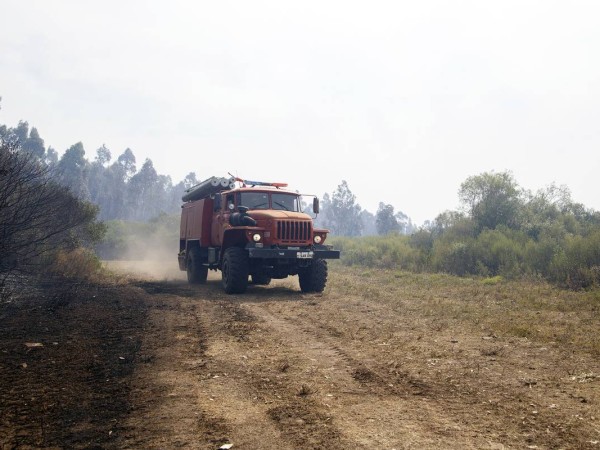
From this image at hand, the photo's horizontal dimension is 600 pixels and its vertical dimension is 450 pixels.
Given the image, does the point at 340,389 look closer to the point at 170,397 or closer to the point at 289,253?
the point at 170,397

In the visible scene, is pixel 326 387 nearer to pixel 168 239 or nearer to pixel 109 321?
pixel 109 321

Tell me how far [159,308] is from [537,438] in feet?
26.0

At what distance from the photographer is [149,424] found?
3.70m


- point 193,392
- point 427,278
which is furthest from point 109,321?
point 427,278

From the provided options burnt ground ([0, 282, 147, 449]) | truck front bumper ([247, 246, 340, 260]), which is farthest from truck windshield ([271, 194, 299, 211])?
burnt ground ([0, 282, 147, 449])

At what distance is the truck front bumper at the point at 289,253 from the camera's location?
11.5 m

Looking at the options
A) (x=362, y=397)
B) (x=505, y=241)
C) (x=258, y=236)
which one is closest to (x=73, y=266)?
(x=258, y=236)

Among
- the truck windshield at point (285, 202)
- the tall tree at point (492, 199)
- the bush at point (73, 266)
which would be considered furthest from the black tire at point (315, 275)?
the tall tree at point (492, 199)

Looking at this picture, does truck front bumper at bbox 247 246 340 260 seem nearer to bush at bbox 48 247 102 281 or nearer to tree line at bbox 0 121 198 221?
bush at bbox 48 247 102 281

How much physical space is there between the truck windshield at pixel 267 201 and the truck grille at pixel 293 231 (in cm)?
108

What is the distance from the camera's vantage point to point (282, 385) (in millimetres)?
4766

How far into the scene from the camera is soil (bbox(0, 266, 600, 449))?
3523 mm

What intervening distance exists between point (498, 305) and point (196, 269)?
9328 millimetres

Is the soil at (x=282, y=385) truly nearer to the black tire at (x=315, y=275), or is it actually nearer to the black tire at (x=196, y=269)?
the black tire at (x=315, y=275)
